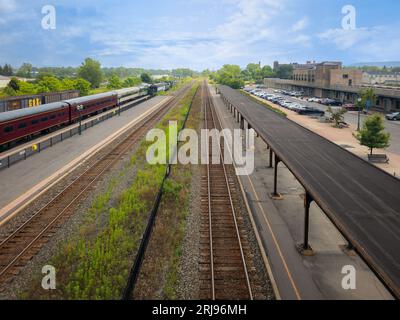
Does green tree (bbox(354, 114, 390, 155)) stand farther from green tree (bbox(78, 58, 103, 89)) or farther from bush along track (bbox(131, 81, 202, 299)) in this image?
green tree (bbox(78, 58, 103, 89))

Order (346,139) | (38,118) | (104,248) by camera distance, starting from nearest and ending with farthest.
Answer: (104,248)
(38,118)
(346,139)

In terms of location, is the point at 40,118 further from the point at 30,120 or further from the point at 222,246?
the point at 222,246

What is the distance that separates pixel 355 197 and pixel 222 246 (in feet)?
19.6

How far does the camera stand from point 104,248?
15.4 metres

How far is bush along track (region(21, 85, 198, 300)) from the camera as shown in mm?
12430

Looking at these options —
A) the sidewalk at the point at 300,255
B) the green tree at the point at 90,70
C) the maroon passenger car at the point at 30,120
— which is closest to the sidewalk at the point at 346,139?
the sidewalk at the point at 300,255

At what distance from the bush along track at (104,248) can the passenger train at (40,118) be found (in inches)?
595

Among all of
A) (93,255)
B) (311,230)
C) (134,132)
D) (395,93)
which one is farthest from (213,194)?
(395,93)

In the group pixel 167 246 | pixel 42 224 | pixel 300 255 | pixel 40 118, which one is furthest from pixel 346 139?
pixel 40 118

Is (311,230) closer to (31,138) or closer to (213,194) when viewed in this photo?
(213,194)

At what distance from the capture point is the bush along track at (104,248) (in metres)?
12.4

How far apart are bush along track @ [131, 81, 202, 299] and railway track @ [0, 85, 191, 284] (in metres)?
4.94

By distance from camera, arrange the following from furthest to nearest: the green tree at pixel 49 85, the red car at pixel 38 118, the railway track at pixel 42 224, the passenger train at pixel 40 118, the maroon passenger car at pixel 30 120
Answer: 1. the green tree at pixel 49 85
2. the passenger train at pixel 40 118
3. the red car at pixel 38 118
4. the maroon passenger car at pixel 30 120
5. the railway track at pixel 42 224

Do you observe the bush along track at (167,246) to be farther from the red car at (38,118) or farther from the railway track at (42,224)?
the red car at (38,118)
